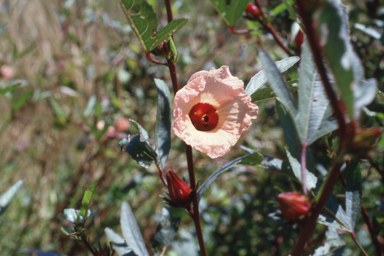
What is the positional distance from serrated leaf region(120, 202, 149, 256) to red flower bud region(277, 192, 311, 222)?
254 mm

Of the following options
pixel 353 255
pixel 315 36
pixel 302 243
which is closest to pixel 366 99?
pixel 315 36

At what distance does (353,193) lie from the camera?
19.3 inches

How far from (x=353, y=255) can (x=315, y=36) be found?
1.51 meters

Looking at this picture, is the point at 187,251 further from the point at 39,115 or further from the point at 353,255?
the point at 39,115

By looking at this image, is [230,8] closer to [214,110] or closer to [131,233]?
[214,110]

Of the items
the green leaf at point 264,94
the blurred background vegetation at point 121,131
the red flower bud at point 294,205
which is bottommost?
the blurred background vegetation at point 121,131

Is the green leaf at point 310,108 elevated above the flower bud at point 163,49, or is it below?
below

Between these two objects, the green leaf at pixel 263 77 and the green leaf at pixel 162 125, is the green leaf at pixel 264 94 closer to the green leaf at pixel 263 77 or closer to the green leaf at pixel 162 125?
the green leaf at pixel 263 77

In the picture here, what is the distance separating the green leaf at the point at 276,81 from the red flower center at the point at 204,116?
202 millimetres

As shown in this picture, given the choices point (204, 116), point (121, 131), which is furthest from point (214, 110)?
point (121, 131)

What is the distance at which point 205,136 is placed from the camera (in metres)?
0.50

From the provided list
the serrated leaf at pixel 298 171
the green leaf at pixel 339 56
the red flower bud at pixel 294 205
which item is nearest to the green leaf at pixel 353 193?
the serrated leaf at pixel 298 171

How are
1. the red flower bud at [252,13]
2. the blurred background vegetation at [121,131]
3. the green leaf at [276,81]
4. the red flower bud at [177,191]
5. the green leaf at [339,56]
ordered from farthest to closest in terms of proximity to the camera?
the blurred background vegetation at [121,131], the red flower bud at [252,13], the red flower bud at [177,191], the green leaf at [276,81], the green leaf at [339,56]

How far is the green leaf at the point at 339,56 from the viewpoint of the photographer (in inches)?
8.4
